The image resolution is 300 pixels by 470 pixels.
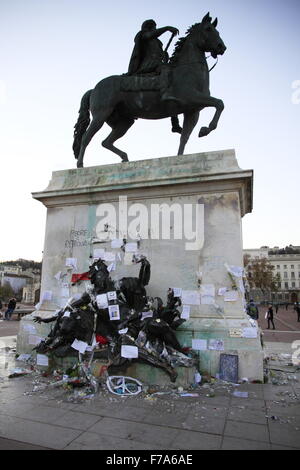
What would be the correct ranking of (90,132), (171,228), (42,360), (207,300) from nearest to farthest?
(42,360)
(207,300)
(171,228)
(90,132)

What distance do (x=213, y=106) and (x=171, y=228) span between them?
8.90 feet

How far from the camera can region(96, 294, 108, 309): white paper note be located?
5328 millimetres

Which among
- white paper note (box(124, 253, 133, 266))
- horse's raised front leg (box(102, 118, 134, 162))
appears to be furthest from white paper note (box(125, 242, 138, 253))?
horse's raised front leg (box(102, 118, 134, 162))

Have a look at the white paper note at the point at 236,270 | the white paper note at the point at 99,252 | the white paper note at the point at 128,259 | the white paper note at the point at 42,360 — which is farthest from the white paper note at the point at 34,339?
the white paper note at the point at 236,270

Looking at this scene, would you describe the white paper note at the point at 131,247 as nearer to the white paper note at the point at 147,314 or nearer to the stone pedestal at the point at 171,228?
the stone pedestal at the point at 171,228

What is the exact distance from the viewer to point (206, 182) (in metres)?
6.05

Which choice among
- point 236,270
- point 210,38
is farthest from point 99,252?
point 210,38

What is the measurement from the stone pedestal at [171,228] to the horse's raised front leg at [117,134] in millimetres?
1063

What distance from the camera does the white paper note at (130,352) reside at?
4.74 m

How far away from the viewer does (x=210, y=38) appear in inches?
267

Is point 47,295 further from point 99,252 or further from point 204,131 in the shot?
point 204,131
